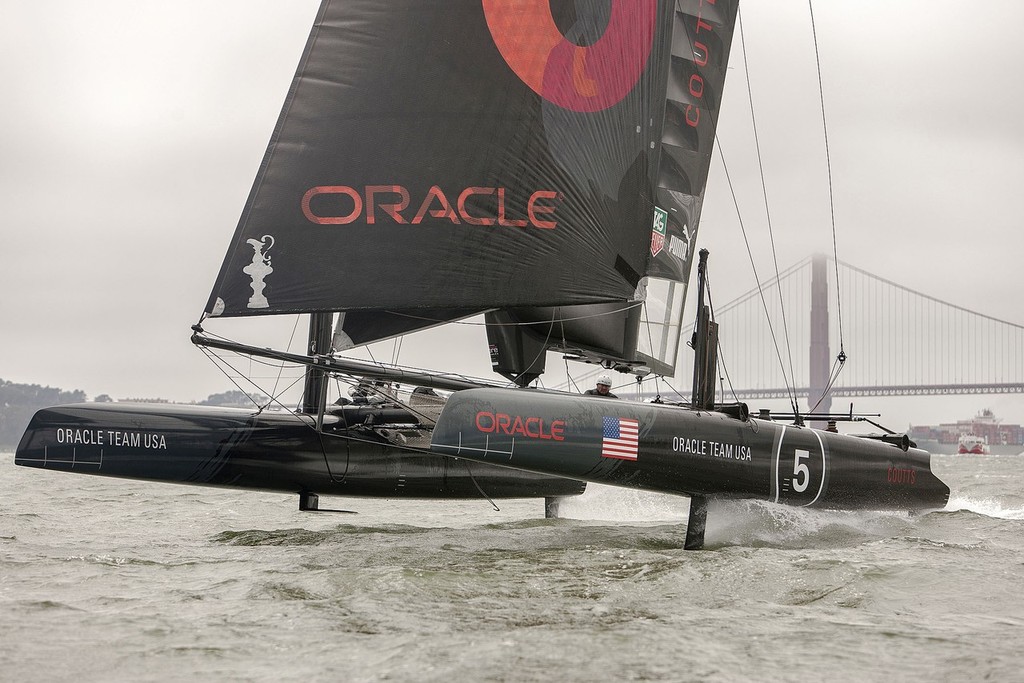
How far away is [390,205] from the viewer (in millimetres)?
4801

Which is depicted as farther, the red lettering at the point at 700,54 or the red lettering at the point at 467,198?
the red lettering at the point at 700,54

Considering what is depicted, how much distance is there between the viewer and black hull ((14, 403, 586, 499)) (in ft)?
17.8

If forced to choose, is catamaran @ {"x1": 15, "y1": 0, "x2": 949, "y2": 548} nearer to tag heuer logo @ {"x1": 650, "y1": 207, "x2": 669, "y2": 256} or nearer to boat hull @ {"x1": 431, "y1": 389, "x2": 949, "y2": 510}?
boat hull @ {"x1": 431, "y1": 389, "x2": 949, "y2": 510}

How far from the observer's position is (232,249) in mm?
4762

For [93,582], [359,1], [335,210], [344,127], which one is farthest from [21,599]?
[359,1]

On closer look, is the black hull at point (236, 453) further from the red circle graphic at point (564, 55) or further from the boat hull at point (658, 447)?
the red circle graphic at point (564, 55)

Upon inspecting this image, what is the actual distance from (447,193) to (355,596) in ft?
6.84

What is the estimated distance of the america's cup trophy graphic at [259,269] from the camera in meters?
4.70

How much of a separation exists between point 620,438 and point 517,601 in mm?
1318

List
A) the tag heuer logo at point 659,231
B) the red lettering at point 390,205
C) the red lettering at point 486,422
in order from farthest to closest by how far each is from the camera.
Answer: the tag heuer logo at point 659,231 < the red lettering at point 390,205 < the red lettering at point 486,422

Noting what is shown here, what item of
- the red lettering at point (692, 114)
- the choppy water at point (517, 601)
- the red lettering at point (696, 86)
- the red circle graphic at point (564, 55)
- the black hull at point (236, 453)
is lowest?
the choppy water at point (517, 601)

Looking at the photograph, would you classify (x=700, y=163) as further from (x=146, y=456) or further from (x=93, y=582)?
(x=93, y=582)

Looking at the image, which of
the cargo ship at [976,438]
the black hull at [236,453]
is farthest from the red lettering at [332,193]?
the cargo ship at [976,438]

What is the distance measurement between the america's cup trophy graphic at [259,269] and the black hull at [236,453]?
116 centimetres
